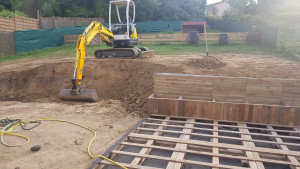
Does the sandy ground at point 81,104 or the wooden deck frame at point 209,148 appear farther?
the sandy ground at point 81,104

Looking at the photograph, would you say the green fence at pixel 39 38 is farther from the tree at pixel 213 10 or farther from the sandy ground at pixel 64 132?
the tree at pixel 213 10

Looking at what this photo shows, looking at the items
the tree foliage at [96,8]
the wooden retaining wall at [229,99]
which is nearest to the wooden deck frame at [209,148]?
the wooden retaining wall at [229,99]

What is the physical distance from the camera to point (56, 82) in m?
10.4

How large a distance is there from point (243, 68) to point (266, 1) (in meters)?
28.9

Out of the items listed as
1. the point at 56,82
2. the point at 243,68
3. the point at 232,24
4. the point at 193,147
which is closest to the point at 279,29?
the point at 243,68

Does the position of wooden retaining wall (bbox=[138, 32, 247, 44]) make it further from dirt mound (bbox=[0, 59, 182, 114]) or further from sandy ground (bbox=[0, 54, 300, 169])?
dirt mound (bbox=[0, 59, 182, 114])

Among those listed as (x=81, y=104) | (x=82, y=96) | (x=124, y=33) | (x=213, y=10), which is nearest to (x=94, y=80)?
(x=82, y=96)

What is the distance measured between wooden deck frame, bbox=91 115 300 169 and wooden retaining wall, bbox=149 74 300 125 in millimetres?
239

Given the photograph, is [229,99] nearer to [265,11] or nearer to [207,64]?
[207,64]

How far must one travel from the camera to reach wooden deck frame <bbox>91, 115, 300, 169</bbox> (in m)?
4.06

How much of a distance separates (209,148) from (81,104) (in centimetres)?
464

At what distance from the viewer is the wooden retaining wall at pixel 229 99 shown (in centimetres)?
568

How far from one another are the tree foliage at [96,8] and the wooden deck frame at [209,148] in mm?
36115

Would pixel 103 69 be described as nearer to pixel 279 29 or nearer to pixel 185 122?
pixel 185 122
